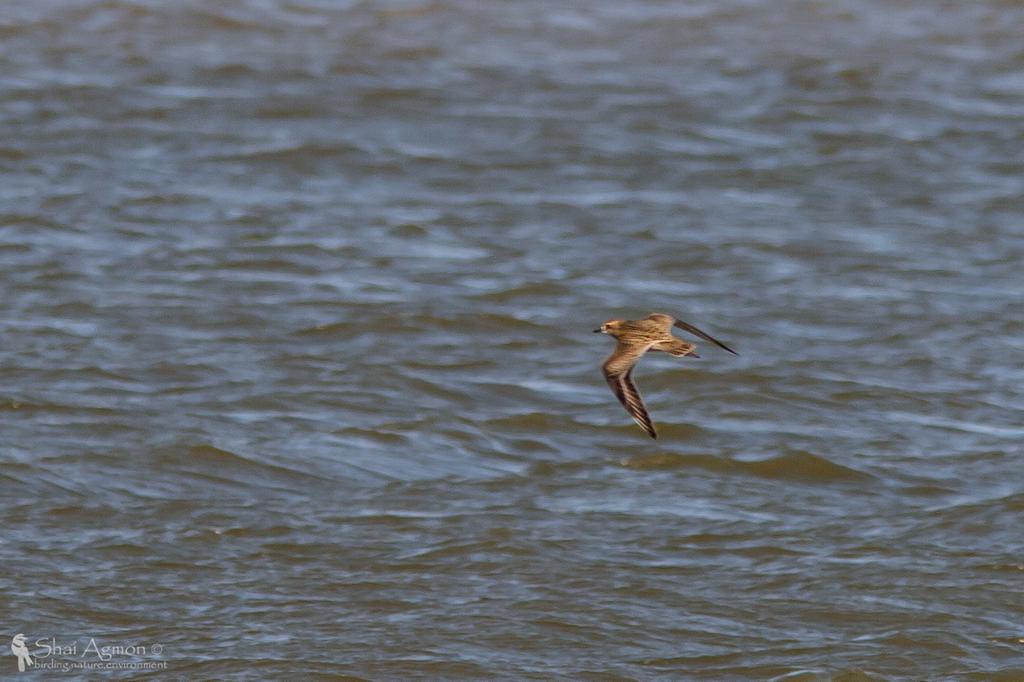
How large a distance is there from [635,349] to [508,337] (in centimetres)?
303

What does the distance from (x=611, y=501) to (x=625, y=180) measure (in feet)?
12.3

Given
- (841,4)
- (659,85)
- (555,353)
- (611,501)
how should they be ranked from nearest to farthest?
(611,501)
(555,353)
(659,85)
(841,4)

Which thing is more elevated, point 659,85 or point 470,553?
point 659,85

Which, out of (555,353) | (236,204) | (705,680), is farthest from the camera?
(236,204)

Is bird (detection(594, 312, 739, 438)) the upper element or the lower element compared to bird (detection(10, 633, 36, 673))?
upper

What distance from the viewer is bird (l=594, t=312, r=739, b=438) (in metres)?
5.16

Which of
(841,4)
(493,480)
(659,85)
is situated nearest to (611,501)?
(493,480)

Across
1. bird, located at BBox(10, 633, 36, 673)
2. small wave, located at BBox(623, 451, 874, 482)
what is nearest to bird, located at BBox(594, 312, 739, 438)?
small wave, located at BBox(623, 451, 874, 482)

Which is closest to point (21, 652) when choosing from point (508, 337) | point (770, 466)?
point (770, 466)

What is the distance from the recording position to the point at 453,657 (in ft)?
19.2

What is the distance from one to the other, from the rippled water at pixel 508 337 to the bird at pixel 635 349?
0.99 metres

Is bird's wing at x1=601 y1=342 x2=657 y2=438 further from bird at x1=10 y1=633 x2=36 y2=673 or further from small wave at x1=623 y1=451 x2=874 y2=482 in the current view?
bird at x1=10 y1=633 x2=36 y2=673

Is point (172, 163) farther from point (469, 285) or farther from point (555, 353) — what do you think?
point (555, 353)

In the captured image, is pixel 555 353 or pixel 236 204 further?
pixel 236 204
